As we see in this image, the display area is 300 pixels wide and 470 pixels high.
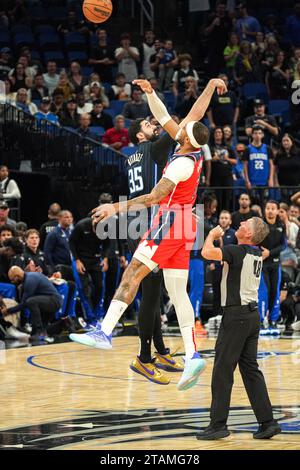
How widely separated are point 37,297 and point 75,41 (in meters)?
12.0

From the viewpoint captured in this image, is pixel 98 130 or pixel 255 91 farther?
pixel 255 91

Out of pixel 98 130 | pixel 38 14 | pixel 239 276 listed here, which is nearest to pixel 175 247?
pixel 239 276

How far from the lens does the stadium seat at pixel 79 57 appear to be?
85.1 ft

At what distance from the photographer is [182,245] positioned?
988 centimetres

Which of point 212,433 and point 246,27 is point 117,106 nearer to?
point 246,27

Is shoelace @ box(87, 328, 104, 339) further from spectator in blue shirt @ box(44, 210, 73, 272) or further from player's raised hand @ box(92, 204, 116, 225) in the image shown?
spectator in blue shirt @ box(44, 210, 73, 272)

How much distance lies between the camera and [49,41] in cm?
2639

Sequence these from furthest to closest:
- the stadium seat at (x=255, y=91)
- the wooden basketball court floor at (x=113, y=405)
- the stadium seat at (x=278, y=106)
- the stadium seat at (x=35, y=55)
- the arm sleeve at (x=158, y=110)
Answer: the stadium seat at (x=35, y=55)
the stadium seat at (x=255, y=91)
the stadium seat at (x=278, y=106)
the arm sleeve at (x=158, y=110)
the wooden basketball court floor at (x=113, y=405)

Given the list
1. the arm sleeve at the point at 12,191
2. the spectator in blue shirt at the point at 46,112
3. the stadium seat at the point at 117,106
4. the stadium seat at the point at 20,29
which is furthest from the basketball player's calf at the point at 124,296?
the stadium seat at the point at 20,29

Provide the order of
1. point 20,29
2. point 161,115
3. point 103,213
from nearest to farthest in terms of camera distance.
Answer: point 103,213, point 161,115, point 20,29

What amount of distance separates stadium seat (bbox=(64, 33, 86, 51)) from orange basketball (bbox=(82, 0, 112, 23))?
13845 millimetres

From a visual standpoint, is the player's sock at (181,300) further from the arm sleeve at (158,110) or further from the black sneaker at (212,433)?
the black sneaker at (212,433)

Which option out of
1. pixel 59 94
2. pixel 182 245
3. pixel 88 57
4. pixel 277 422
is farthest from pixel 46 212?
pixel 277 422
